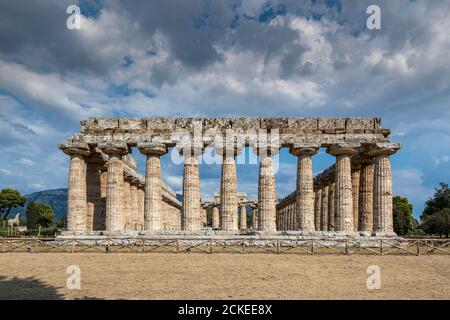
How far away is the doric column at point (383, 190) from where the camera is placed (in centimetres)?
3254

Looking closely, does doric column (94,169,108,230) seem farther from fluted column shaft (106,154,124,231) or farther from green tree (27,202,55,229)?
green tree (27,202,55,229)

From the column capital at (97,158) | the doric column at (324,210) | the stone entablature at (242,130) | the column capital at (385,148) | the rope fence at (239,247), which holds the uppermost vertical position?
the stone entablature at (242,130)

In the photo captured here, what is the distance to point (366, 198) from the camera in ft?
120

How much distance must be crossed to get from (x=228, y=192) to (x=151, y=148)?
8052 mm

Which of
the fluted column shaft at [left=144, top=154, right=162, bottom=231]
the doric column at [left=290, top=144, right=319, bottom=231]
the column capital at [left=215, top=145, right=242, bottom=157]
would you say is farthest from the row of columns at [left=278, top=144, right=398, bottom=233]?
the fluted column shaft at [left=144, top=154, right=162, bottom=231]

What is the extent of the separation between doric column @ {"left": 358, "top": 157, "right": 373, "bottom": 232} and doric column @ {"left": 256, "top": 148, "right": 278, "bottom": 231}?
9.87 m

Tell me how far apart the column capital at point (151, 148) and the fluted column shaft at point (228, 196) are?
18.9ft

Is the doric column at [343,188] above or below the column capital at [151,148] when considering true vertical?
below

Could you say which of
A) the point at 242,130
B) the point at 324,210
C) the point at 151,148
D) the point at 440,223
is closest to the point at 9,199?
the point at 151,148

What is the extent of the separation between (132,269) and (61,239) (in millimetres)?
14237

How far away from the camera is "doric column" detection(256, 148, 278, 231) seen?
32.9m

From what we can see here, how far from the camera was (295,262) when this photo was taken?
20625 millimetres

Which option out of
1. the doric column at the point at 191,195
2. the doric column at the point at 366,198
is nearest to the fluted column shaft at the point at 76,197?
the doric column at the point at 191,195

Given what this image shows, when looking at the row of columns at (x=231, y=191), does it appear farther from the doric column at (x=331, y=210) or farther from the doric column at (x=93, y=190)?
the doric column at (x=331, y=210)
